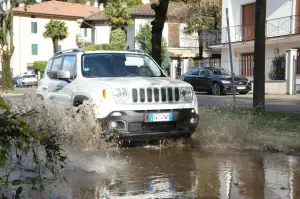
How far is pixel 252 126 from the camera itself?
407 inches

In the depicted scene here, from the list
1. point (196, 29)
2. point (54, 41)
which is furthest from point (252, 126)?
point (54, 41)

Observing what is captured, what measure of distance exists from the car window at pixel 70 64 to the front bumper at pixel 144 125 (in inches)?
67.8

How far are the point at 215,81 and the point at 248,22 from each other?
26.7 ft

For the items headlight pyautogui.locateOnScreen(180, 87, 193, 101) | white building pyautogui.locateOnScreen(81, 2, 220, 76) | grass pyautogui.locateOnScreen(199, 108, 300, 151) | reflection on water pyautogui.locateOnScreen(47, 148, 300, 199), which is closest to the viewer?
reflection on water pyautogui.locateOnScreen(47, 148, 300, 199)

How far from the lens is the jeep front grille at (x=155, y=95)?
782 centimetres

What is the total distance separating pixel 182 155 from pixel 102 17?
53.7 meters

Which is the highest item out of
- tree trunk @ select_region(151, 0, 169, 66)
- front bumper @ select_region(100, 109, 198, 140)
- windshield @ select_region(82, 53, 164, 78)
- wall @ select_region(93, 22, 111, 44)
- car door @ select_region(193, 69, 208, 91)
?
wall @ select_region(93, 22, 111, 44)

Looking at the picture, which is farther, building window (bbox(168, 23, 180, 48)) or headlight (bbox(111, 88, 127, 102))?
building window (bbox(168, 23, 180, 48))

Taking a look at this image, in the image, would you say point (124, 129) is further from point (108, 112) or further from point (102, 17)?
point (102, 17)

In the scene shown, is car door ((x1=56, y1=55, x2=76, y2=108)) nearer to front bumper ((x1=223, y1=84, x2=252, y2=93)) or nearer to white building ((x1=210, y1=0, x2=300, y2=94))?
front bumper ((x1=223, y1=84, x2=252, y2=93))

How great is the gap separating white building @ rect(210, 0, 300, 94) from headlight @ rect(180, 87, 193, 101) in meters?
16.6

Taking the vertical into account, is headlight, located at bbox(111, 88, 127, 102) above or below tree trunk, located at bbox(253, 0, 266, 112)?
below

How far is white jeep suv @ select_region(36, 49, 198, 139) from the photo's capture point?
7.70 meters

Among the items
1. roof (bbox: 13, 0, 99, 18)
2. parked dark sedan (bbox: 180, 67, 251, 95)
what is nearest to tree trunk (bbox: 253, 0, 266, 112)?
parked dark sedan (bbox: 180, 67, 251, 95)
